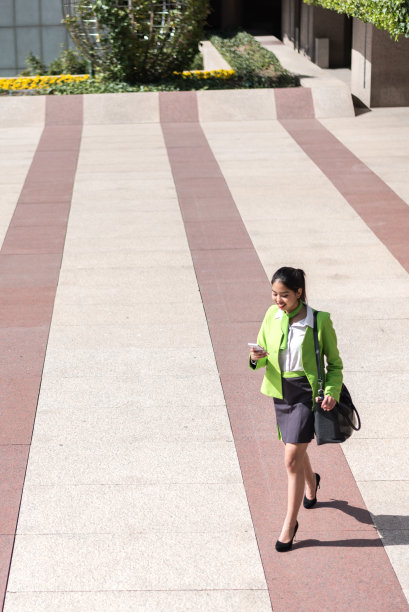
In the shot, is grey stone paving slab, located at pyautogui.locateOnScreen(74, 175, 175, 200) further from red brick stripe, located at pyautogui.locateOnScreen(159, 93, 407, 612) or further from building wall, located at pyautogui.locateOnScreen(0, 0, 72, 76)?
building wall, located at pyautogui.locateOnScreen(0, 0, 72, 76)

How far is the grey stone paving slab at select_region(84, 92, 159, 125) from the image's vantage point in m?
19.5

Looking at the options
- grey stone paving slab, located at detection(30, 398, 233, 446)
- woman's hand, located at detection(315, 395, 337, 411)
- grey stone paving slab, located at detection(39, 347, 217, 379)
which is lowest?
grey stone paving slab, located at detection(39, 347, 217, 379)

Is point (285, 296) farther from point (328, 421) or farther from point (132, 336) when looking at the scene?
point (132, 336)

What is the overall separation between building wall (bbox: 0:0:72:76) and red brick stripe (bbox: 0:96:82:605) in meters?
15.4

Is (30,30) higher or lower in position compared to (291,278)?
lower

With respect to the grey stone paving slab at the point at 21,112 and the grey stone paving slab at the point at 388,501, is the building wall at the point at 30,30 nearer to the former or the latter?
the grey stone paving slab at the point at 21,112

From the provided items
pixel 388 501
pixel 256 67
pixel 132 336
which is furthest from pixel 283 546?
pixel 256 67

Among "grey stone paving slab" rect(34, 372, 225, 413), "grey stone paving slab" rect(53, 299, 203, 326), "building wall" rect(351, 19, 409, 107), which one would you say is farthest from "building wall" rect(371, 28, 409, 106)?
"grey stone paving slab" rect(34, 372, 225, 413)

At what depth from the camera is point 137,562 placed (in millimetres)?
5023

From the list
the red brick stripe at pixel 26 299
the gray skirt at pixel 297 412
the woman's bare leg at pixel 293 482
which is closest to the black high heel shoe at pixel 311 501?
the woman's bare leg at pixel 293 482

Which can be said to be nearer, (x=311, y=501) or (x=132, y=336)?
(x=311, y=501)

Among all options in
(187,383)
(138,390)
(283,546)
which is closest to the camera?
(283,546)

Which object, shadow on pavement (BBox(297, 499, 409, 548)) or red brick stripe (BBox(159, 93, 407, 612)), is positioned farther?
shadow on pavement (BBox(297, 499, 409, 548))

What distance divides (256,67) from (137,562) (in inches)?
754
